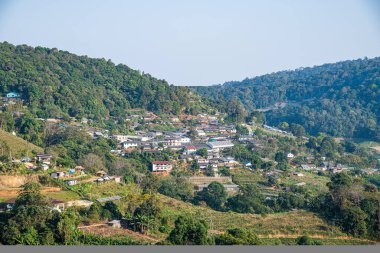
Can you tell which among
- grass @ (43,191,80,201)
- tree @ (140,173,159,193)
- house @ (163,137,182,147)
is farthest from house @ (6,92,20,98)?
grass @ (43,191,80,201)

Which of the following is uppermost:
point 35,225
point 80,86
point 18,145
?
point 80,86

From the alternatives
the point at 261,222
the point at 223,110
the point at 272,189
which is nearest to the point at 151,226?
the point at 261,222

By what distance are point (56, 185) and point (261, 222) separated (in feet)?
18.6

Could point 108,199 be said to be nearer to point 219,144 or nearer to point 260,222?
point 260,222

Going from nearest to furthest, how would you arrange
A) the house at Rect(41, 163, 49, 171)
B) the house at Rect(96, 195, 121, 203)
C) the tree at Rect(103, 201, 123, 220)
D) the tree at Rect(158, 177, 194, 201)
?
the tree at Rect(103, 201, 123, 220) → the house at Rect(96, 195, 121, 203) → the house at Rect(41, 163, 49, 171) → the tree at Rect(158, 177, 194, 201)

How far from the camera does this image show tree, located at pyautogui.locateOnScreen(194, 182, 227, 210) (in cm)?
1628

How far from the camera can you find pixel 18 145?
1717 cm

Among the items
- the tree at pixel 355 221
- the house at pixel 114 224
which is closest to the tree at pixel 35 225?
the house at pixel 114 224

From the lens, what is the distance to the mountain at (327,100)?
39.0m

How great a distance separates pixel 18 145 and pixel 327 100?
111 feet

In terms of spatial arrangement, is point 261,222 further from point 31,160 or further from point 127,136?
point 127,136

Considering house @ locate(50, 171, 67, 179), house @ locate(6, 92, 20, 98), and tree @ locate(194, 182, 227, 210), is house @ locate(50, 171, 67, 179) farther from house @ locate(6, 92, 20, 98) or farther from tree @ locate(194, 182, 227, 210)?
house @ locate(6, 92, 20, 98)

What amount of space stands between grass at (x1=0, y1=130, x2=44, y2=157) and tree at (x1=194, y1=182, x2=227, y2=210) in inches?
224

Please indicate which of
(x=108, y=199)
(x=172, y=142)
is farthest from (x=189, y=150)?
(x=108, y=199)
